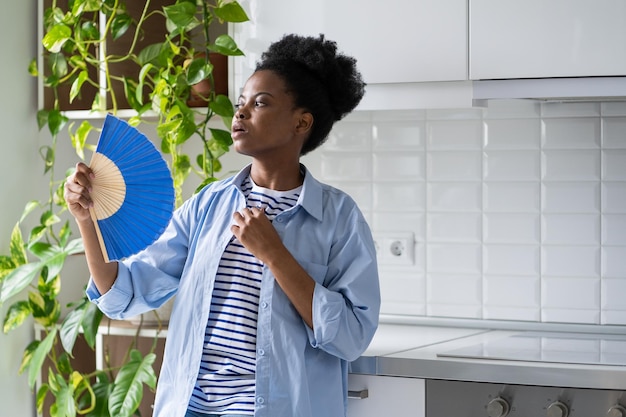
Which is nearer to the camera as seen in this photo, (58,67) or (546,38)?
(546,38)

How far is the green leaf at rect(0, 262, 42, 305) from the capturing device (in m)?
2.42

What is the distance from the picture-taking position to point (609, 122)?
2406mm

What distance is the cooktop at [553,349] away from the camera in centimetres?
194

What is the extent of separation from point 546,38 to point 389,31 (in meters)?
0.35

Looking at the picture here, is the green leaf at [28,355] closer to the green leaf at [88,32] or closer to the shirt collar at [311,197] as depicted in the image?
the green leaf at [88,32]

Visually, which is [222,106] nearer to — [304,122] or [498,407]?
[304,122]

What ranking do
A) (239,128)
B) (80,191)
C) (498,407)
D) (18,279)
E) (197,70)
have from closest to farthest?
A: (80,191)
(239,128)
(498,407)
(197,70)
(18,279)

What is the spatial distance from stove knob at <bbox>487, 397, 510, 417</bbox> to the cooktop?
0.29 feet

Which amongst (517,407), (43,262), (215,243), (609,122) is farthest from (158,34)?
(517,407)

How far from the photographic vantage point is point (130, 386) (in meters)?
2.35

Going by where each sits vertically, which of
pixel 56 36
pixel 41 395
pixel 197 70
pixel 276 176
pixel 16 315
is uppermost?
pixel 56 36

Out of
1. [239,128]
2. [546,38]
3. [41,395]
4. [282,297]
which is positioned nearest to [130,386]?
[41,395]

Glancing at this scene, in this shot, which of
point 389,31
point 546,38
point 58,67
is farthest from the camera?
point 58,67

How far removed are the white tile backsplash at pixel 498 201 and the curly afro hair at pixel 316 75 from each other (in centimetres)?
67
